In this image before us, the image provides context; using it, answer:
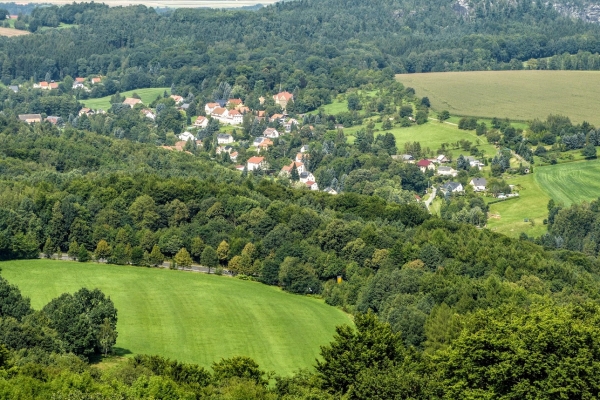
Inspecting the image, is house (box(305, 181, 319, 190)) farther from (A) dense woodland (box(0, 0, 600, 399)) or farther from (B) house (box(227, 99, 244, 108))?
(B) house (box(227, 99, 244, 108))

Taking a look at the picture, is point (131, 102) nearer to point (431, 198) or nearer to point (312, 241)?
point (431, 198)

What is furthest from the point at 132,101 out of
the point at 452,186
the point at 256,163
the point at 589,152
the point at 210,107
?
the point at 589,152

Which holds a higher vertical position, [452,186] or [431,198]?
[452,186]

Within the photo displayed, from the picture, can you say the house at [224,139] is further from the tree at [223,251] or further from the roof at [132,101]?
the tree at [223,251]

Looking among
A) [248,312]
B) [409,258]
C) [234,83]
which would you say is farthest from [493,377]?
[234,83]

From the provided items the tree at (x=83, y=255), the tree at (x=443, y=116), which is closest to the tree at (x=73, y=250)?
the tree at (x=83, y=255)

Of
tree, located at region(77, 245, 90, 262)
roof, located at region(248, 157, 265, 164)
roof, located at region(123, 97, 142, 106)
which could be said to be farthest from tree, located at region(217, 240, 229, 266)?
roof, located at region(123, 97, 142, 106)

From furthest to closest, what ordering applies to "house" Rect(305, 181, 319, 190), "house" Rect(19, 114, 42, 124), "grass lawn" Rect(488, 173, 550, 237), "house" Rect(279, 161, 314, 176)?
"house" Rect(19, 114, 42, 124) < "house" Rect(279, 161, 314, 176) < "house" Rect(305, 181, 319, 190) < "grass lawn" Rect(488, 173, 550, 237)
